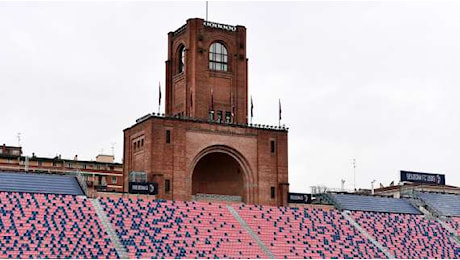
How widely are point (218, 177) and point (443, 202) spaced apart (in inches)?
1002

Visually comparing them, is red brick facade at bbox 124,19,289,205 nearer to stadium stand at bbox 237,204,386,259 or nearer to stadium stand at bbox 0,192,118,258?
stadium stand at bbox 237,204,386,259

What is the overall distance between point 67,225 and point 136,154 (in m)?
17.6

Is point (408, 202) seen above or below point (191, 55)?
below

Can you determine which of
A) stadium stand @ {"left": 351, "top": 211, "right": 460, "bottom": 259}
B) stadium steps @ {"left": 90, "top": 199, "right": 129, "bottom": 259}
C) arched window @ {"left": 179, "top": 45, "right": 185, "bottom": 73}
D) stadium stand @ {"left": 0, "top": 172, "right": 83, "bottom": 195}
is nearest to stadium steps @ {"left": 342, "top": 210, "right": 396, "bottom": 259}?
stadium stand @ {"left": 351, "top": 211, "right": 460, "bottom": 259}

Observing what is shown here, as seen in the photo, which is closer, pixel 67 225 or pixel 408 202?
pixel 67 225

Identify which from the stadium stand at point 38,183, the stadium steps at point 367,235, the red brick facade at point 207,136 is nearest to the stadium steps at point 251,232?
the red brick facade at point 207,136

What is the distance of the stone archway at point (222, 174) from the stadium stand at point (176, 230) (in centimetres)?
810

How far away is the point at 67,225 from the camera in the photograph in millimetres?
55531

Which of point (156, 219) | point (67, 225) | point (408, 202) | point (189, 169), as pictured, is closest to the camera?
point (67, 225)

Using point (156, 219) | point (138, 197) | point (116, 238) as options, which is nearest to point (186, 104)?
point (138, 197)

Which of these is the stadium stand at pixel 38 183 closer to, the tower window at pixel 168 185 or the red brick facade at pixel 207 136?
the red brick facade at pixel 207 136

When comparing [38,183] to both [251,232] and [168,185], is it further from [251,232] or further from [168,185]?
[251,232]

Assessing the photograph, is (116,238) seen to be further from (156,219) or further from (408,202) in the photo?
(408,202)

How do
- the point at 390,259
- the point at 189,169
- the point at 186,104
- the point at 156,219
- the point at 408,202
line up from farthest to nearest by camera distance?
the point at 408,202 → the point at 186,104 → the point at 189,169 → the point at 390,259 → the point at 156,219
